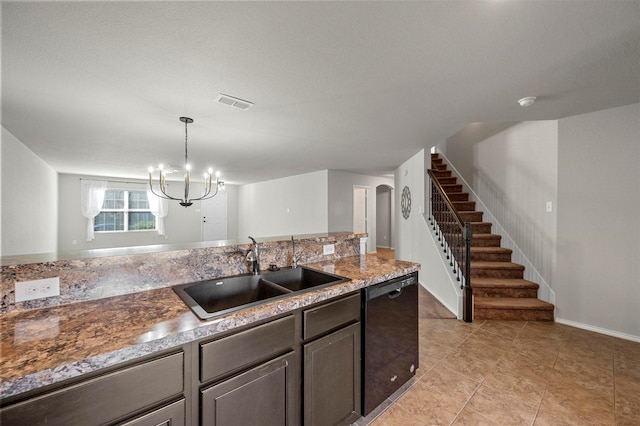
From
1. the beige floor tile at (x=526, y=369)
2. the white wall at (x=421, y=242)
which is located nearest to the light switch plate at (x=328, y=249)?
the beige floor tile at (x=526, y=369)

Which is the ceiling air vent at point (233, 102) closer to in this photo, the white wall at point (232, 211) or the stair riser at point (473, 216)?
the stair riser at point (473, 216)

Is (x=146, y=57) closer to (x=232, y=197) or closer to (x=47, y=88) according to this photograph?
(x=47, y=88)

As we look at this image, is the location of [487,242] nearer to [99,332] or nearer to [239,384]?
[239,384]

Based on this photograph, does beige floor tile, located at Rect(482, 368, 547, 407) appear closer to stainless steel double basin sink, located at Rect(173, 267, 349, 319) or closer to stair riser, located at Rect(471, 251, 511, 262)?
stainless steel double basin sink, located at Rect(173, 267, 349, 319)

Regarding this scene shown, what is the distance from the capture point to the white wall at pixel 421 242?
11.9 ft

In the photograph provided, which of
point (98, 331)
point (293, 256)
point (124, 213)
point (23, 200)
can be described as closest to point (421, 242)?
point (293, 256)

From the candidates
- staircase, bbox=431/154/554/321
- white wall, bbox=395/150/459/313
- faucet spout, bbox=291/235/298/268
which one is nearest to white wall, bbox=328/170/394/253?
white wall, bbox=395/150/459/313

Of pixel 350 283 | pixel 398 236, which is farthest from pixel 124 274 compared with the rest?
pixel 398 236

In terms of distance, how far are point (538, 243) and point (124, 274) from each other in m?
4.48

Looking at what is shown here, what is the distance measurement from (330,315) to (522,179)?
12.6 ft

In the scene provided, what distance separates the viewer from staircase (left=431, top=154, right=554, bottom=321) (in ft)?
10.3

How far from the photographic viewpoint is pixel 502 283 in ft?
11.3

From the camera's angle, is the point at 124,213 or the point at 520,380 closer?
the point at 520,380

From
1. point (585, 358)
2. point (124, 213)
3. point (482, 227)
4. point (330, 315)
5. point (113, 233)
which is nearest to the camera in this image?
point (330, 315)
